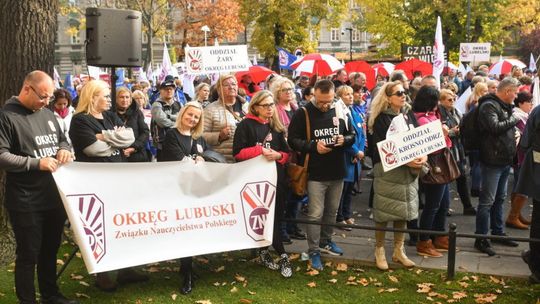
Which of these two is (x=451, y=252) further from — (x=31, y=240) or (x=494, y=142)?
(x=31, y=240)

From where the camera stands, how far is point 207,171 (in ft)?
18.7

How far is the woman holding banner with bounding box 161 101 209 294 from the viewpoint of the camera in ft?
18.6

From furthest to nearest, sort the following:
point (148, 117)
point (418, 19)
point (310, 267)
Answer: point (418, 19) → point (148, 117) → point (310, 267)

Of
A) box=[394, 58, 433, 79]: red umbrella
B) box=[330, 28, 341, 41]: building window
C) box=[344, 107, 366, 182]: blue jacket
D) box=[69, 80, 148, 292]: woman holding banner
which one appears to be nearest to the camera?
box=[69, 80, 148, 292]: woman holding banner

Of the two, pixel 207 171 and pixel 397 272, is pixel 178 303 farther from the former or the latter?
pixel 397 272

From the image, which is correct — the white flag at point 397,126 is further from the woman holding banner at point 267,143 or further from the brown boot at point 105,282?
the brown boot at point 105,282

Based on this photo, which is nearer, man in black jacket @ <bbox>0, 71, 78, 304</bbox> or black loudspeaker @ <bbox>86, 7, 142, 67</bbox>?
man in black jacket @ <bbox>0, 71, 78, 304</bbox>

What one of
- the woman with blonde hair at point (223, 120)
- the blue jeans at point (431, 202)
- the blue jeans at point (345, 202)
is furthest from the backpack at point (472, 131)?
the woman with blonde hair at point (223, 120)

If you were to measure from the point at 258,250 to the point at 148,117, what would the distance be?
4528 mm

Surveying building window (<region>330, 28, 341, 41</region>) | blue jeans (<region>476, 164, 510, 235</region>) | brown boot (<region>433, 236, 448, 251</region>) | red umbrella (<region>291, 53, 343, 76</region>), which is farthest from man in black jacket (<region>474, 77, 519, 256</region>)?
building window (<region>330, 28, 341, 41</region>)

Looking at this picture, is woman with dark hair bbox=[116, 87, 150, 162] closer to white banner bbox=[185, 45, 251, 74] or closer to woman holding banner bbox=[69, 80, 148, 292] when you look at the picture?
white banner bbox=[185, 45, 251, 74]

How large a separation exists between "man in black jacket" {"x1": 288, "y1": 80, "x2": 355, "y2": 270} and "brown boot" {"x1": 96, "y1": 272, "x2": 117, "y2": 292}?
210cm

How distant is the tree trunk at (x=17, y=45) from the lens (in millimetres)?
6438

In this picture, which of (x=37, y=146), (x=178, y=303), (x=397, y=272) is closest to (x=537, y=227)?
Answer: (x=397, y=272)
